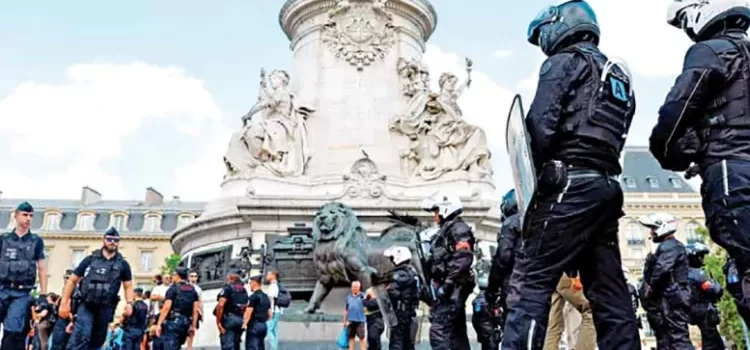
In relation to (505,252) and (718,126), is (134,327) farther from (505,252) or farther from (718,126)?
(718,126)

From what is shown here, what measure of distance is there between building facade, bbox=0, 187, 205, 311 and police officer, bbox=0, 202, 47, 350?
154 feet

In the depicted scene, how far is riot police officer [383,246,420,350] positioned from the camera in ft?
31.1

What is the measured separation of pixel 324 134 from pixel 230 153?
235cm

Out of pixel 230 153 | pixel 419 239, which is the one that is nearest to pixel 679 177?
pixel 230 153

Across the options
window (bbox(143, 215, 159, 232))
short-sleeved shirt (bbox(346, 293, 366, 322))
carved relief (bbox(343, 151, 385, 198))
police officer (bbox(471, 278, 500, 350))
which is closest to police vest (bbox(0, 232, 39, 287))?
short-sleeved shirt (bbox(346, 293, 366, 322))

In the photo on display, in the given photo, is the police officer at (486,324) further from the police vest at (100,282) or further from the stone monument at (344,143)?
the stone monument at (344,143)

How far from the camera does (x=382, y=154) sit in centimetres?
1766

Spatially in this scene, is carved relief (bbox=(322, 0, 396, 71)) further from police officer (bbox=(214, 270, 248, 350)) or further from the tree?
the tree

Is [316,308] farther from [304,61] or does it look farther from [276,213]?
[304,61]

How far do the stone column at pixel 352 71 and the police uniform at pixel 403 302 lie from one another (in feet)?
25.6

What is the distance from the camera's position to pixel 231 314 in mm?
10531

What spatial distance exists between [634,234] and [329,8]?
3967 centimetres

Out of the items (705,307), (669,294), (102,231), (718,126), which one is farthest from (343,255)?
(102,231)

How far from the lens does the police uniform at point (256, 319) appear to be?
10398 millimetres
